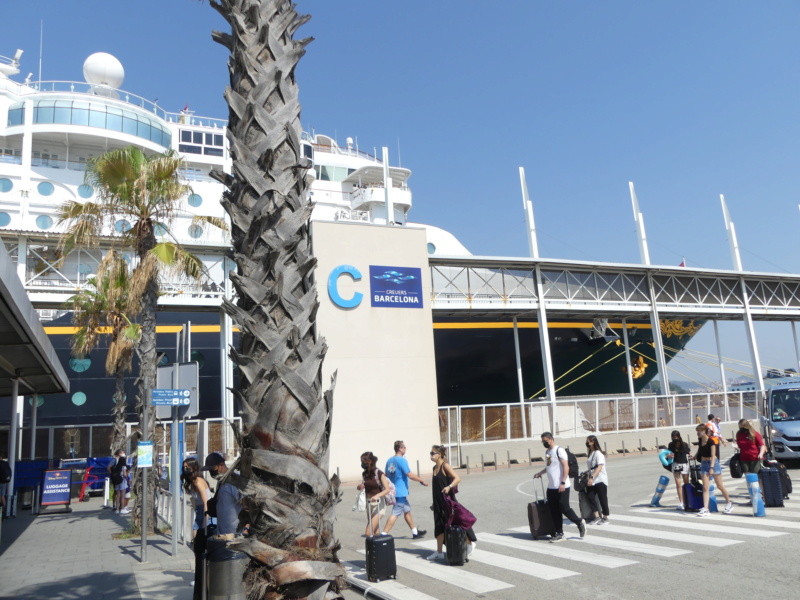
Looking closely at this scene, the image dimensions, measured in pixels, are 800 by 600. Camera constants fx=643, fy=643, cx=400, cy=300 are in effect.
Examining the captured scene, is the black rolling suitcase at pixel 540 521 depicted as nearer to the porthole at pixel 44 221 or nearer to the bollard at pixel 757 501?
the bollard at pixel 757 501

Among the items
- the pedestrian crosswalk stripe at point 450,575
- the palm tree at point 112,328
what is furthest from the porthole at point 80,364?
the pedestrian crosswalk stripe at point 450,575

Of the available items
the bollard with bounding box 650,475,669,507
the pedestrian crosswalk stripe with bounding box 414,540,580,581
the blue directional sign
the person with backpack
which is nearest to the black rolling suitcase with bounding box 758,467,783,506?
the bollard with bounding box 650,475,669,507

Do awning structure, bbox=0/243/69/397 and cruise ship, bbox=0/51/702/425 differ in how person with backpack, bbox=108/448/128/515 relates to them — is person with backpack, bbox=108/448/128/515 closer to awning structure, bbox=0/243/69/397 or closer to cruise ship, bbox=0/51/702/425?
awning structure, bbox=0/243/69/397

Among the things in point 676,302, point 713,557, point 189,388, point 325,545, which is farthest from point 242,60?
point 676,302

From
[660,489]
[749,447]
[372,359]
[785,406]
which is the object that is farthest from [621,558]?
[372,359]

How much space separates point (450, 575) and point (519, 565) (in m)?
0.98

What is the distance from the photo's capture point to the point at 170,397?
10445 millimetres

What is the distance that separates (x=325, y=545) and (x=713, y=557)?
21.9 ft

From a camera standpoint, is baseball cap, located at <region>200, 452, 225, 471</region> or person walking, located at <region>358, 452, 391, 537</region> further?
person walking, located at <region>358, 452, 391, 537</region>

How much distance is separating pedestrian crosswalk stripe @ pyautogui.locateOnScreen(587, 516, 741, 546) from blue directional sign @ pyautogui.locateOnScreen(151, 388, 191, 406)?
7.22m

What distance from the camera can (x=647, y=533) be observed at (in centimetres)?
1017

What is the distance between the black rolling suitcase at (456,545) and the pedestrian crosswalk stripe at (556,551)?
4.30ft

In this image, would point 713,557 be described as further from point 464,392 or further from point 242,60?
point 464,392

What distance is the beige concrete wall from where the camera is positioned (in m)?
19.9
